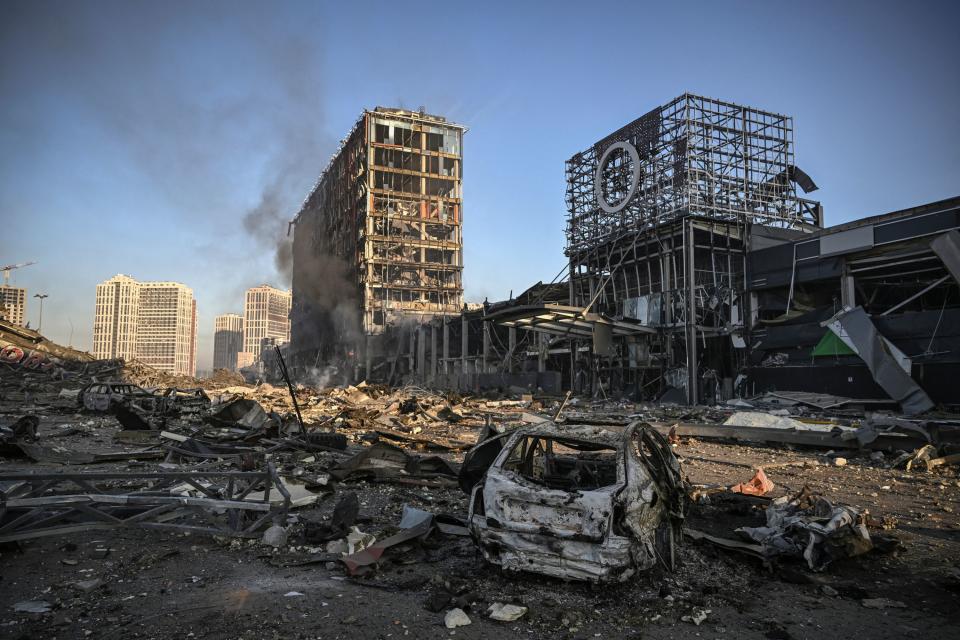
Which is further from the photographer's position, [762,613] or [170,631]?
[762,613]

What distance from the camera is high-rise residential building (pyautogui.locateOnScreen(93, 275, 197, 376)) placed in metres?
123

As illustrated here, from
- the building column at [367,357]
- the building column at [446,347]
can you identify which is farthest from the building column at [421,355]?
the building column at [367,357]

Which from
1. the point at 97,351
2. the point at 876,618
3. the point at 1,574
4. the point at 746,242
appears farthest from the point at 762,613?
the point at 97,351

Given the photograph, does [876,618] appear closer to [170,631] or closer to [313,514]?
[170,631]

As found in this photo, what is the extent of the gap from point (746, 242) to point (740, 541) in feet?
74.3

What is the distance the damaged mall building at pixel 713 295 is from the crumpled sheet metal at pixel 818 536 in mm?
14328

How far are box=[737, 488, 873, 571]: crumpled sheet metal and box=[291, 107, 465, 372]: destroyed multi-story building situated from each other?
45136 mm

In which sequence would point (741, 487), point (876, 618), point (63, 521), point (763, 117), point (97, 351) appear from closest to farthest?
1. point (876, 618)
2. point (63, 521)
3. point (741, 487)
4. point (763, 117)
5. point (97, 351)

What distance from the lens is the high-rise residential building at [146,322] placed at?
4828 inches

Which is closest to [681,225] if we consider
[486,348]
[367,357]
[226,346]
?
[486,348]

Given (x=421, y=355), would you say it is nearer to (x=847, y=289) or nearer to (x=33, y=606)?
(x=847, y=289)

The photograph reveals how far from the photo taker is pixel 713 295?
82.6ft

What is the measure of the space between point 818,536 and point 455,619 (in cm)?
346

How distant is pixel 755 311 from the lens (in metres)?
23.9
